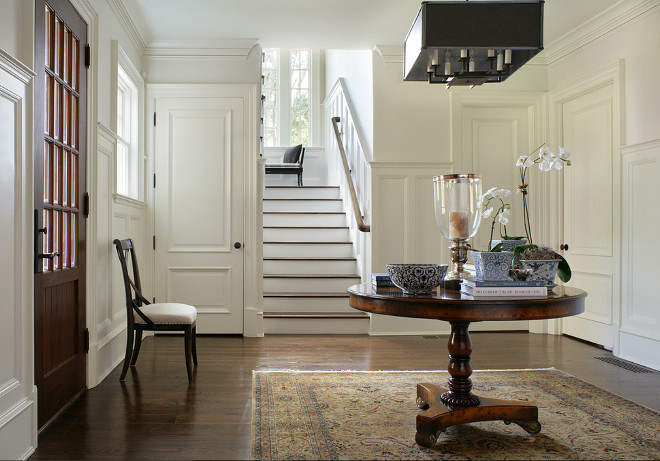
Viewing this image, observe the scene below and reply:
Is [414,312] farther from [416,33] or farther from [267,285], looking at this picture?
[267,285]

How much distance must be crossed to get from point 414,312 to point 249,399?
1375 millimetres

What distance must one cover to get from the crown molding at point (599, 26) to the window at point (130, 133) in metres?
3.81

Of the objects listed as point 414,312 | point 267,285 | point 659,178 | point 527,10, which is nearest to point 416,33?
point 527,10

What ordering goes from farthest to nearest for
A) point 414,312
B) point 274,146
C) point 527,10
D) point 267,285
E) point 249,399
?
point 274,146
point 267,285
point 249,399
point 527,10
point 414,312

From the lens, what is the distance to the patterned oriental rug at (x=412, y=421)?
232cm

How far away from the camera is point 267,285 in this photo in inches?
219

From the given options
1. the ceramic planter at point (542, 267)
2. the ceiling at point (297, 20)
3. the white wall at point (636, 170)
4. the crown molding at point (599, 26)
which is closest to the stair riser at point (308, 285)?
the ceiling at point (297, 20)

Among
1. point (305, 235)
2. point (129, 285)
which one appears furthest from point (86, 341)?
point (305, 235)

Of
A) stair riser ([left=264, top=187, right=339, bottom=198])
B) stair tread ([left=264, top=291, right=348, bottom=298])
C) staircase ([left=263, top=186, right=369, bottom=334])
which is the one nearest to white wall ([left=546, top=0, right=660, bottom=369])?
staircase ([left=263, top=186, right=369, bottom=334])

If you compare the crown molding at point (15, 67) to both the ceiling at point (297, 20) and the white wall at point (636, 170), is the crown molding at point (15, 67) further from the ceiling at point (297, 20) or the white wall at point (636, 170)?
the white wall at point (636, 170)

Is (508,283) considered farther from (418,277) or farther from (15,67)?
(15,67)

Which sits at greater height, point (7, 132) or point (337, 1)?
point (337, 1)

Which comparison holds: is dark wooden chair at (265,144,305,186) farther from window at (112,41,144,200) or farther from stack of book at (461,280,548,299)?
stack of book at (461,280,548,299)

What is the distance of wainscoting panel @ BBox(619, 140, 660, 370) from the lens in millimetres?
3973
